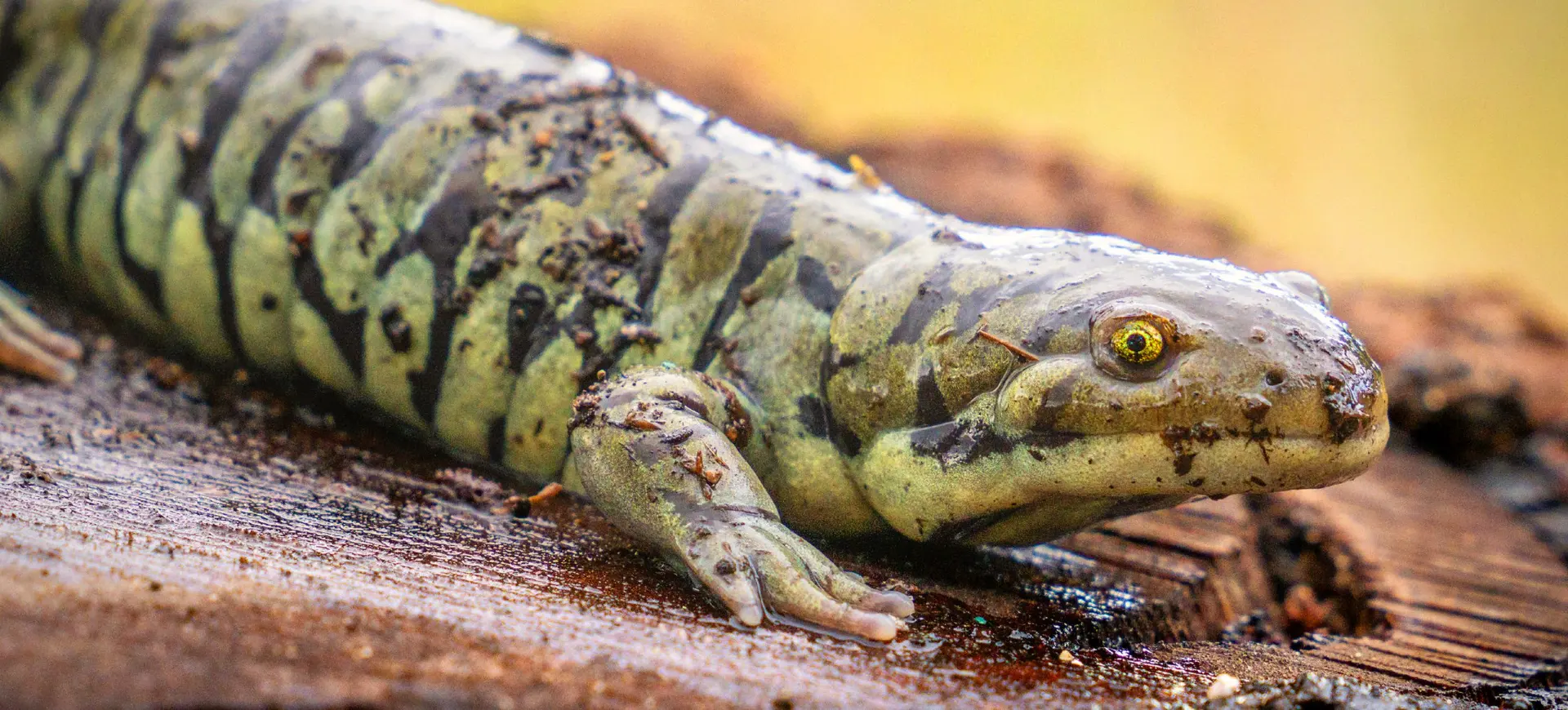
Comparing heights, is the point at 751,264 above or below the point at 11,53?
above

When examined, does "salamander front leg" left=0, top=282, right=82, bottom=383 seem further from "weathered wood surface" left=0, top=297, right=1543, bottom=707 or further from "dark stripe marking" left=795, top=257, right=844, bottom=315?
"dark stripe marking" left=795, top=257, right=844, bottom=315

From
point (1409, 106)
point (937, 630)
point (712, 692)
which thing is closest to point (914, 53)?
point (1409, 106)

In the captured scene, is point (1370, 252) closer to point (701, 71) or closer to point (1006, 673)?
point (701, 71)

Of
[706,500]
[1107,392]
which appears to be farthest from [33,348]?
[1107,392]

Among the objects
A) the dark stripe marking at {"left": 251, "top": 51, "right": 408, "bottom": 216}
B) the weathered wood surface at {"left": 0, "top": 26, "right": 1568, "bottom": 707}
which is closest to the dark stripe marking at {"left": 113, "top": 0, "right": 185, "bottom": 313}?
the weathered wood surface at {"left": 0, "top": 26, "right": 1568, "bottom": 707}

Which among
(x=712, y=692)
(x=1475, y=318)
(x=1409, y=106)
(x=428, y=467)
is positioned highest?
(x=1409, y=106)

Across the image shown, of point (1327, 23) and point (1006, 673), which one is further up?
point (1327, 23)

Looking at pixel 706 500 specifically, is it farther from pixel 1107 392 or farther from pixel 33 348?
pixel 33 348
